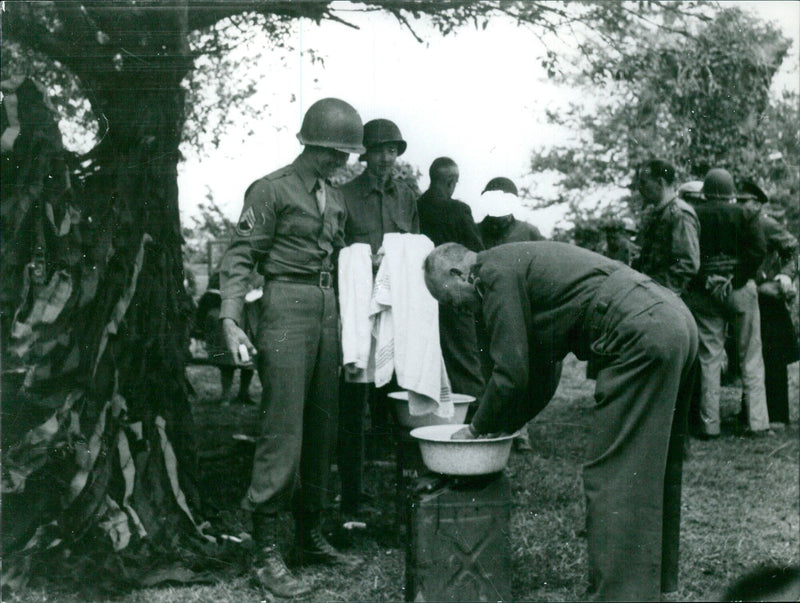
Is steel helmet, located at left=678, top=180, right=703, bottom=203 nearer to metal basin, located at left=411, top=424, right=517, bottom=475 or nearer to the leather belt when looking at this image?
the leather belt

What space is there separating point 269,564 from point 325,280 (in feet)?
4.68

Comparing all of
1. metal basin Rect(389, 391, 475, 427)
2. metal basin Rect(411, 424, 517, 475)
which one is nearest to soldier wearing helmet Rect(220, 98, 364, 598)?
metal basin Rect(389, 391, 475, 427)

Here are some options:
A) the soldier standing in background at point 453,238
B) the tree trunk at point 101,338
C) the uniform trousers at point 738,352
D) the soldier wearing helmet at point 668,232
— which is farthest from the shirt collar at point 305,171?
the uniform trousers at point 738,352

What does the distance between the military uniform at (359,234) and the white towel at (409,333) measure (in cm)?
37

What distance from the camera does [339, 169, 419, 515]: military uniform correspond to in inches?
202

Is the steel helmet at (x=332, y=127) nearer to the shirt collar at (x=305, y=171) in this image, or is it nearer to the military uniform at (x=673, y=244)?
the shirt collar at (x=305, y=171)

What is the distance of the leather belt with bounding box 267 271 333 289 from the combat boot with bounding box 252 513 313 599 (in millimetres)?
1156

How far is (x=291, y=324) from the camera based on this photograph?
4.16 m

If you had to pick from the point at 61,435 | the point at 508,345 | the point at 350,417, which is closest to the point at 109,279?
the point at 61,435

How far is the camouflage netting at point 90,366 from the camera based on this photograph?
4047mm

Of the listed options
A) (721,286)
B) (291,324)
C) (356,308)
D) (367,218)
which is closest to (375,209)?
(367,218)

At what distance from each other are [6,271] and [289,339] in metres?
1.42

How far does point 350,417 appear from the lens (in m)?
5.17

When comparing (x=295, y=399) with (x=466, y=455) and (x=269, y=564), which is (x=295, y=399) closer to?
(x=269, y=564)
